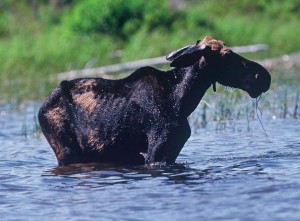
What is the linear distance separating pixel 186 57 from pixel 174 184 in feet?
4.33

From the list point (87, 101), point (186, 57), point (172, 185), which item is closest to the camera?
point (172, 185)

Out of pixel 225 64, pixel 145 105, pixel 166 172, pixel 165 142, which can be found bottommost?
pixel 166 172

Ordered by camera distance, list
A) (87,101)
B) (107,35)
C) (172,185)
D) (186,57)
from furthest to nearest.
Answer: (107,35)
(87,101)
(186,57)
(172,185)

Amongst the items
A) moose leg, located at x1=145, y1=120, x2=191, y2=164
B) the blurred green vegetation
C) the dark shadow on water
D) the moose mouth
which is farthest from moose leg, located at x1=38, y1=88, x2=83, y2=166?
the blurred green vegetation

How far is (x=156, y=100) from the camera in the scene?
33.6 feet

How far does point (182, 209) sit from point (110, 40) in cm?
1808

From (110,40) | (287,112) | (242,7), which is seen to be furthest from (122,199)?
(242,7)

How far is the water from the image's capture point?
8461 millimetres

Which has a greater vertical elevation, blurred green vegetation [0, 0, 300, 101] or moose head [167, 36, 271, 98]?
blurred green vegetation [0, 0, 300, 101]

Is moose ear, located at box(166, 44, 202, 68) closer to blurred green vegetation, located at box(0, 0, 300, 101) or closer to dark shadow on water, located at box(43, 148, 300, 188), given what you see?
dark shadow on water, located at box(43, 148, 300, 188)

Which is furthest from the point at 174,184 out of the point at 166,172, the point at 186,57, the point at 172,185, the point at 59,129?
the point at 59,129

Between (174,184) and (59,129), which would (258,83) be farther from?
(59,129)

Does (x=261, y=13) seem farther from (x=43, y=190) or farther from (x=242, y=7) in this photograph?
(x=43, y=190)

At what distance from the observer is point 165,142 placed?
10172 millimetres
